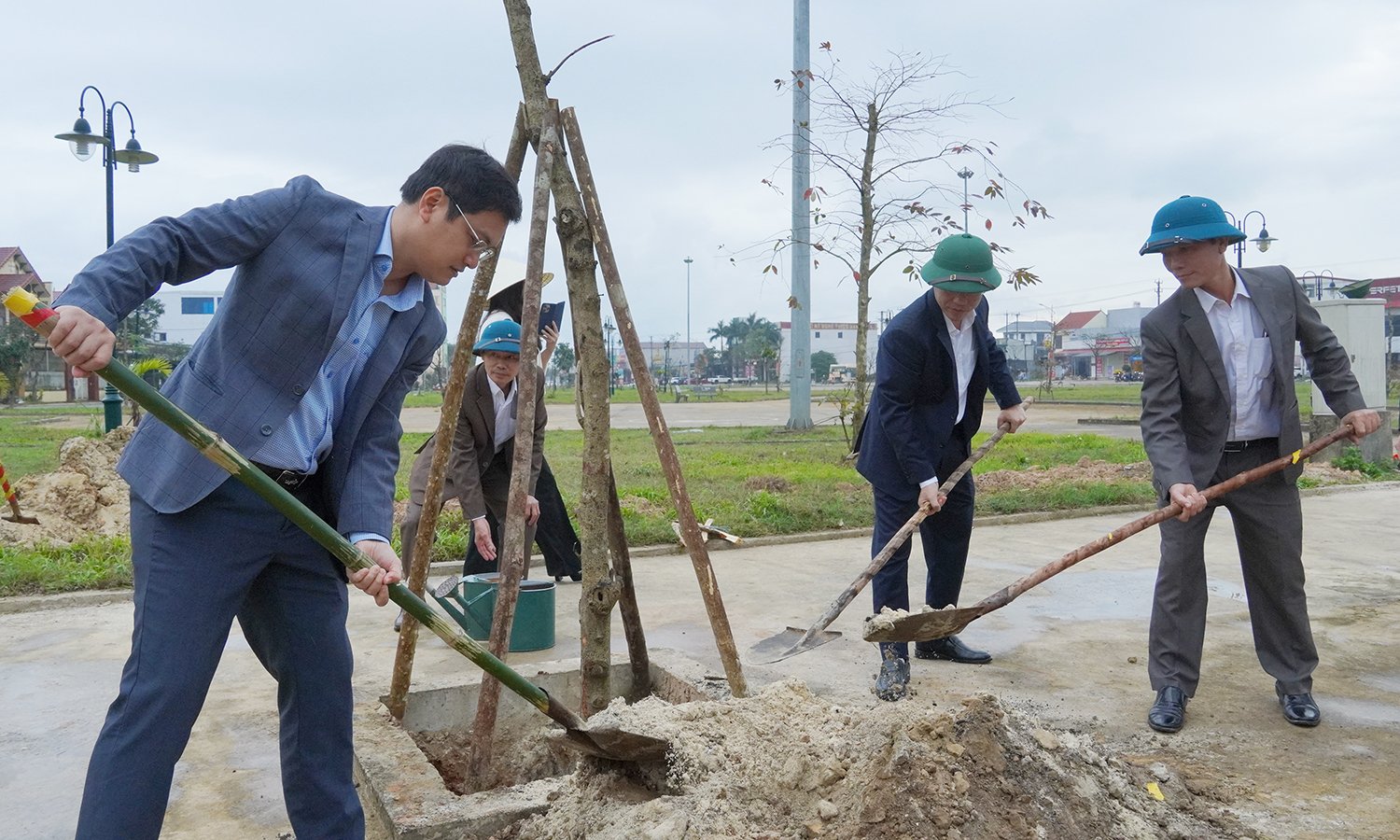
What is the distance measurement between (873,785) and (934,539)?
7.26ft

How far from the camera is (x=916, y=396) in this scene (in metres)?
4.31

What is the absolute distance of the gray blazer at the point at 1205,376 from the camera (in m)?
3.80

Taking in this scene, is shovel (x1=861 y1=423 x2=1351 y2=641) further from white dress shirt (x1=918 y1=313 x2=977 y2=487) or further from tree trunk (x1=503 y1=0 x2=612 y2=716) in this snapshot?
tree trunk (x1=503 y1=0 x2=612 y2=716)

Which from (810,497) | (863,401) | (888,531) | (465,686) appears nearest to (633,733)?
(465,686)

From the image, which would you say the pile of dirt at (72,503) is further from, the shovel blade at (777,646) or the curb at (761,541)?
the shovel blade at (777,646)

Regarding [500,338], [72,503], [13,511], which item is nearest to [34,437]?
[72,503]

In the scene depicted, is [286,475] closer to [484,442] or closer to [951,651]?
[484,442]

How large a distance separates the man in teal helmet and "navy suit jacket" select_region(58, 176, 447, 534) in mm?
2801

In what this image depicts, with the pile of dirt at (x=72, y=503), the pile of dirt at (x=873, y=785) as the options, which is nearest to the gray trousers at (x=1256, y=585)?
the pile of dirt at (x=873, y=785)

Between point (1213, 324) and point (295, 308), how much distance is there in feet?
10.5

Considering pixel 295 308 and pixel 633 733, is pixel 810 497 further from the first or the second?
pixel 295 308

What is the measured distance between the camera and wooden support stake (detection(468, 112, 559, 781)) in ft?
10.4

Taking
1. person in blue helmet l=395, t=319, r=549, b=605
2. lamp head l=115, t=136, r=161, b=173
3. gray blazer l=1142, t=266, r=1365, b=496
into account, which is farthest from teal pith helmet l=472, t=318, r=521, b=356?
lamp head l=115, t=136, r=161, b=173

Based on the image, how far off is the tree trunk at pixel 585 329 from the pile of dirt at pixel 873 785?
0.57 metres
